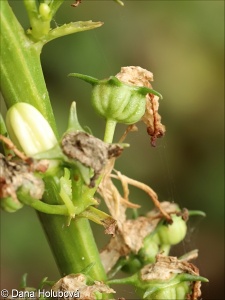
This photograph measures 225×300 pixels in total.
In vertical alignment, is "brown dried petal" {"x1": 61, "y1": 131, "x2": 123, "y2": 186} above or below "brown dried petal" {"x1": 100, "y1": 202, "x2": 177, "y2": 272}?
above

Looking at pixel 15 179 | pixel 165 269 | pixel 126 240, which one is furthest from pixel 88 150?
pixel 126 240

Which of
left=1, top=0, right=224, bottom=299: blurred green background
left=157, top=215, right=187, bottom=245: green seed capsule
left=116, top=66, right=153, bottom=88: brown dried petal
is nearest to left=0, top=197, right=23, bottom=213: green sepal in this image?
left=116, top=66, right=153, bottom=88: brown dried petal

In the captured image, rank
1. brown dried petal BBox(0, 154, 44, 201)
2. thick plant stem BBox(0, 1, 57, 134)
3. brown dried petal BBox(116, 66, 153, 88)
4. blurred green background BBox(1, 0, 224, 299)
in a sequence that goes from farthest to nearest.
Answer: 1. blurred green background BBox(1, 0, 224, 299)
2. brown dried petal BBox(116, 66, 153, 88)
3. thick plant stem BBox(0, 1, 57, 134)
4. brown dried petal BBox(0, 154, 44, 201)

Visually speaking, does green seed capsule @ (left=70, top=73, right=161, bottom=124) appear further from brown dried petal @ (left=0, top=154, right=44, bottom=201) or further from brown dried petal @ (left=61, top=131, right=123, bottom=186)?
brown dried petal @ (left=0, top=154, right=44, bottom=201)

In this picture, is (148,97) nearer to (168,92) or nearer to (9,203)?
(9,203)

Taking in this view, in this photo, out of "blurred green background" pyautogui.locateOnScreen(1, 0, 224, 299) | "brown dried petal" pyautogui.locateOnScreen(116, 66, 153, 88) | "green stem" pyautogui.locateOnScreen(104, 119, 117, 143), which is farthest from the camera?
"blurred green background" pyautogui.locateOnScreen(1, 0, 224, 299)

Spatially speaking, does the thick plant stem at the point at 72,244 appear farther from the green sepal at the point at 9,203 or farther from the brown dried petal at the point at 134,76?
the brown dried petal at the point at 134,76

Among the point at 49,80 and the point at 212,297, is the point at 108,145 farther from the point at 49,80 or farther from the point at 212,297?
the point at 212,297

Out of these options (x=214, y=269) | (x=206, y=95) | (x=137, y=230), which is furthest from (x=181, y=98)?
(x=137, y=230)

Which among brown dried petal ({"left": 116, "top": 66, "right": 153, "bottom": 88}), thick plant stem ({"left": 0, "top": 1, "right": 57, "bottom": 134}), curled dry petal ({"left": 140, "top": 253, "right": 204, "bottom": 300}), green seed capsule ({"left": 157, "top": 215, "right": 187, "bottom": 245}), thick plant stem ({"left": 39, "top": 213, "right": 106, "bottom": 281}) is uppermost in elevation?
thick plant stem ({"left": 0, "top": 1, "right": 57, "bottom": 134})
